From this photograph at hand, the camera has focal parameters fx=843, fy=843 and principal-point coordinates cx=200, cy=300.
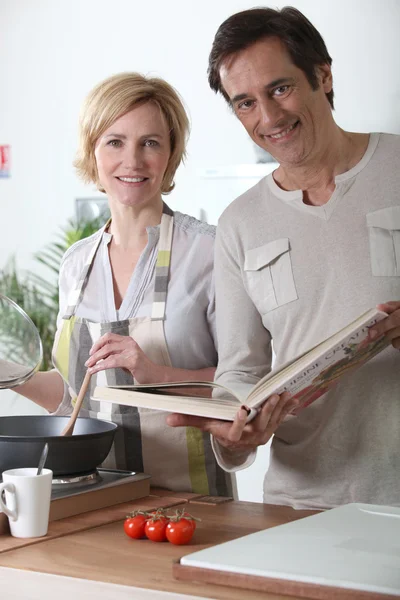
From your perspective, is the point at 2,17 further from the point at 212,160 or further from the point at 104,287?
the point at 104,287

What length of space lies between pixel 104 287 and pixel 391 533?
1.08m

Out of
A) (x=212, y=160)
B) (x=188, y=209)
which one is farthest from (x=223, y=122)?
(x=188, y=209)

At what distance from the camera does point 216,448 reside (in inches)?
62.9

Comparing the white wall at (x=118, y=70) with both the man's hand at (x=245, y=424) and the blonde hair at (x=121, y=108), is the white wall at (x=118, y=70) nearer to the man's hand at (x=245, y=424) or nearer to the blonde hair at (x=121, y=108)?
the blonde hair at (x=121, y=108)

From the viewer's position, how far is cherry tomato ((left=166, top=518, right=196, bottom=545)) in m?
1.32

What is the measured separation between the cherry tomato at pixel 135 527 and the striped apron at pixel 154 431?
1.80 ft

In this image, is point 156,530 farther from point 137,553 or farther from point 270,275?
point 270,275

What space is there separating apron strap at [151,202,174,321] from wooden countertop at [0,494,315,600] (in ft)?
1.81

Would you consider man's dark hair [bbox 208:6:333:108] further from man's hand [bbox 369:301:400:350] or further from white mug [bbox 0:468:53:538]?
white mug [bbox 0:468:53:538]

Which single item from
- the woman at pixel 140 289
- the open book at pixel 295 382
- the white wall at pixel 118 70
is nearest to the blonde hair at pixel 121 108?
the woman at pixel 140 289

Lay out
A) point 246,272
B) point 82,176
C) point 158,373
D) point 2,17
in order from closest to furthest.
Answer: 1. point 246,272
2. point 158,373
3. point 82,176
4. point 2,17

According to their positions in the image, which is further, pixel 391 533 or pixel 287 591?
pixel 391 533

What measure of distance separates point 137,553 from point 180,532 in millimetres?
76

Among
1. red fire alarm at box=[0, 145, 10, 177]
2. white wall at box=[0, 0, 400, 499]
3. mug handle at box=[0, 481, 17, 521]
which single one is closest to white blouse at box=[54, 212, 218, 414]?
mug handle at box=[0, 481, 17, 521]
